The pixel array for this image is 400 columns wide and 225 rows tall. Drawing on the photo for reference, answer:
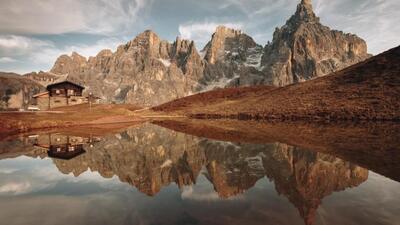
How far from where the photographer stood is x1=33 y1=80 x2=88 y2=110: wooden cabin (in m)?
110

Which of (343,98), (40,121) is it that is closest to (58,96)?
(40,121)

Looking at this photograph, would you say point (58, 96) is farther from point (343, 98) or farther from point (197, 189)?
point (197, 189)

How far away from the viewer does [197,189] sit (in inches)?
581

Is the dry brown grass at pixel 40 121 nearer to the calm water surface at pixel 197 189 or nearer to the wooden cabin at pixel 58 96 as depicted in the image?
the calm water surface at pixel 197 189

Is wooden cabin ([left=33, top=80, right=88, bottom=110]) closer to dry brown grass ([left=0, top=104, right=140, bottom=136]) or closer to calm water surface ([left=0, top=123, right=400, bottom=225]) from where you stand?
dry brown grass ([left=0, top=104, right=140, bottom=136])

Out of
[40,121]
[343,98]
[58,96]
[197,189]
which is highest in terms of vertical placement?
[58,96]

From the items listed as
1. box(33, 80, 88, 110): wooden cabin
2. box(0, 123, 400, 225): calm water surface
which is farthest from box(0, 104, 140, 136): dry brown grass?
box(33, 80, 88, 110): wooden cabin

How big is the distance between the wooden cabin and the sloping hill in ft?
174

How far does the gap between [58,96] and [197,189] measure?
4382 inches

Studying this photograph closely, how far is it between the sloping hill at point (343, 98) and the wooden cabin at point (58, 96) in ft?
174

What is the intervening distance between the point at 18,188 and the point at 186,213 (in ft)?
33.8

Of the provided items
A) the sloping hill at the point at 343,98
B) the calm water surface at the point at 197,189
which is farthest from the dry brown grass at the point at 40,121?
the sloping hill at the point at 343,98

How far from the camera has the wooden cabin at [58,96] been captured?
110 m

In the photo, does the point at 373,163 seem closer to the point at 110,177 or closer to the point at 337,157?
the point at 337,157
